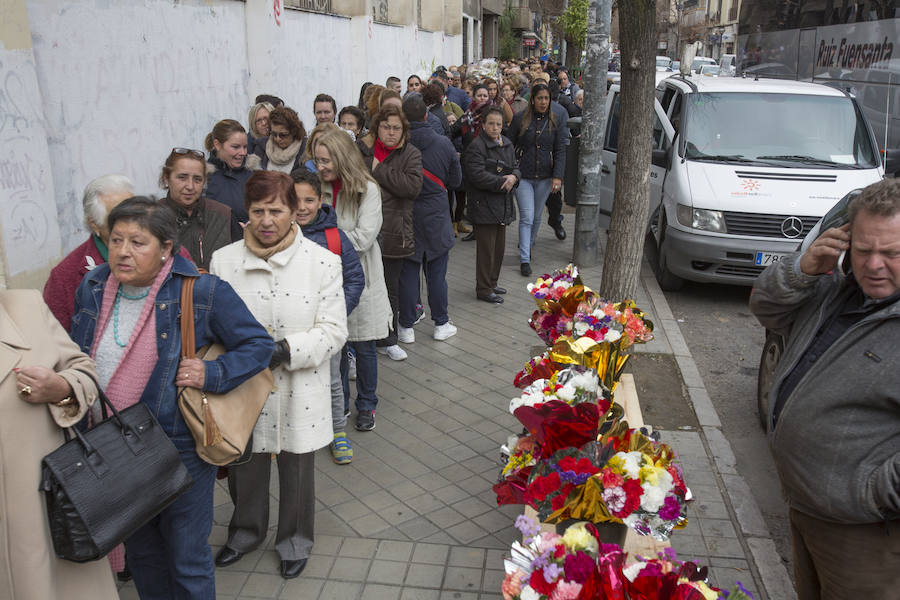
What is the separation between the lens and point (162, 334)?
2.93m

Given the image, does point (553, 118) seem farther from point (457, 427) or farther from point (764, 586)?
point (764, 586)

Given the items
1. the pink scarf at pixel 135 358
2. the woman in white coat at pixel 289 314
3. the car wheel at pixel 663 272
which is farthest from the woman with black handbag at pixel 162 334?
the car wheel at pixel 663 272

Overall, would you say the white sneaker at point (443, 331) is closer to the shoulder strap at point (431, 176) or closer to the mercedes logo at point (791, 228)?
the shoulder strap at point (431, 176)

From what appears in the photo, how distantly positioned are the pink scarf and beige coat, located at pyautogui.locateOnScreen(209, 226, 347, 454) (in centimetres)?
70

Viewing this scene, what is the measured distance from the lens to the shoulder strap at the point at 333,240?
4.32 m

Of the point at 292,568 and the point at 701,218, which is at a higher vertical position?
the point at 701,218

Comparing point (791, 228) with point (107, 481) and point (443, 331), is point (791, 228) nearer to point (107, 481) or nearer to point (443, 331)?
point (443, 331)

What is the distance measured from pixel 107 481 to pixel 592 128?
7.55 metres

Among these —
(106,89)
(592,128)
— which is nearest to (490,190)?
(592,128)

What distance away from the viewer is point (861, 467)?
97.7 inches

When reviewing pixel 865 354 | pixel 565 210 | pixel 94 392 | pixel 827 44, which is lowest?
pixel 565 210

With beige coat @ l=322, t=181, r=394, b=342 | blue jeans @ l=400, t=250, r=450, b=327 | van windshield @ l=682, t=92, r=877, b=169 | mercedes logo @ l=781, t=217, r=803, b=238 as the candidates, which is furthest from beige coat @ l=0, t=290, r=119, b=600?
van windshield @ l=682, t=92, r=877, b=169

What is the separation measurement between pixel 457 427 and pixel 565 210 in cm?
885

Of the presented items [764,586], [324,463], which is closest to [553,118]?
[324,463]
